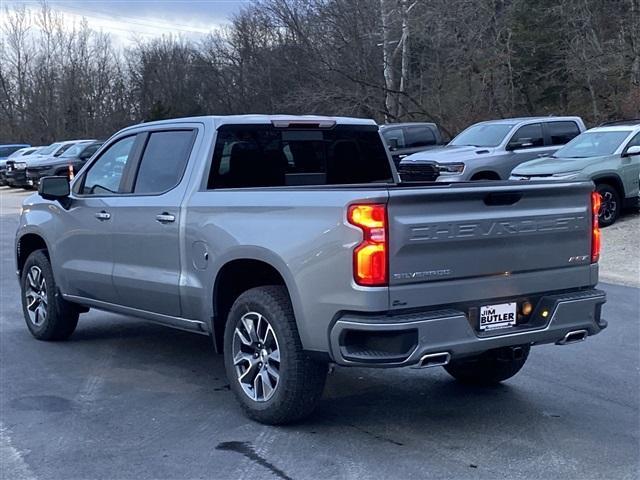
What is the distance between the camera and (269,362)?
220 inches

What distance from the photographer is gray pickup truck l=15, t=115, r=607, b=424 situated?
16.1 ft

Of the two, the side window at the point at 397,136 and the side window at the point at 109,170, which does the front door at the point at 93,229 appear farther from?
the side window at the point at 397,136

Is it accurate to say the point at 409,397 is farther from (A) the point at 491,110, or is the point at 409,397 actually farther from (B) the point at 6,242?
(A) the point at 491,110

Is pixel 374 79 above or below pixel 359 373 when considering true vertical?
above

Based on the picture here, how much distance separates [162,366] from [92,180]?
170 centimetres

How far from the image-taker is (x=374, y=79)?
126 feet

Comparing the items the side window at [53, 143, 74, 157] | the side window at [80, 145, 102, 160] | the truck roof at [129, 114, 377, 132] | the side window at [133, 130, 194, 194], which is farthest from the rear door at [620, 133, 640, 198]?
the side window at [53, 143, 74, 157]

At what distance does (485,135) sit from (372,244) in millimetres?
14295

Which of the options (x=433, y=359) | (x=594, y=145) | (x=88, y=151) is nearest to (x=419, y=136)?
(x=594, y=145)

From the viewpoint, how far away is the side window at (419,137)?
73.9 ft

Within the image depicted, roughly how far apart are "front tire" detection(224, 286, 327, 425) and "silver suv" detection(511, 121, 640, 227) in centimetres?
1057

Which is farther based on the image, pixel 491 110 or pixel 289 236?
pixel 491 110

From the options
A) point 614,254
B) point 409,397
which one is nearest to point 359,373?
point 409,397

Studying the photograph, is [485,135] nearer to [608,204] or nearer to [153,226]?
[608,204]
